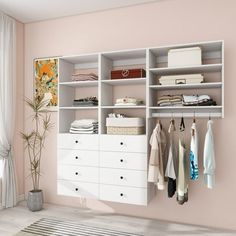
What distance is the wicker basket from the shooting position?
9.45ft

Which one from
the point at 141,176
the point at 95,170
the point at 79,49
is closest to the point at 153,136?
the point at 141,176

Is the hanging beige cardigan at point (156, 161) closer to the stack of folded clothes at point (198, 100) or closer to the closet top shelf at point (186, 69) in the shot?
the stack of folded clothes at point (198, 100)

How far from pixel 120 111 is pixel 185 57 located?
1.08m

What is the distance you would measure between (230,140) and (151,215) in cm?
132

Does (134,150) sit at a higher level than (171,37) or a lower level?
lower

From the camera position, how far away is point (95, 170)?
303 centimetres

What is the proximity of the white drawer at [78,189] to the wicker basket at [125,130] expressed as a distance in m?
0.68

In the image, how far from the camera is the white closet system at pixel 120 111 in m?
2.83

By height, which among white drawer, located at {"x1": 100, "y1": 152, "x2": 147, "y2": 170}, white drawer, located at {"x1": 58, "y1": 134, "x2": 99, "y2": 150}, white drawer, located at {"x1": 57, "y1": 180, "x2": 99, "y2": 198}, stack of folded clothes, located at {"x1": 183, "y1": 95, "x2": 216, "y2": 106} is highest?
stack of folded clothes, located at {"x1": 183, "y1": 95, "x2": 216, "y2": 106}

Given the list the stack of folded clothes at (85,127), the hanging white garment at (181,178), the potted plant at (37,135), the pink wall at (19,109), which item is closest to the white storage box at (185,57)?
the hanging white garment at (181,178)

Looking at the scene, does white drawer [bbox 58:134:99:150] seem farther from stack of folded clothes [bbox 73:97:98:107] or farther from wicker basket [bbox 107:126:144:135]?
stack of folded clothes [bbox 73:97:98:107]

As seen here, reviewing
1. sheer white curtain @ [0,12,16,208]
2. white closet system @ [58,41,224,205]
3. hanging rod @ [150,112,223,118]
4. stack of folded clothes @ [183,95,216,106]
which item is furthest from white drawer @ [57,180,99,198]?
stack of folded clothes @ [183,95,216,106]

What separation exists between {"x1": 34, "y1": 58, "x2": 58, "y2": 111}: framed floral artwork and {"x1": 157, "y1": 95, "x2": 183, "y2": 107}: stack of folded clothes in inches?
63.0

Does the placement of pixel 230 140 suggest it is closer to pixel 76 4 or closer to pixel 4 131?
pixel 76 4
